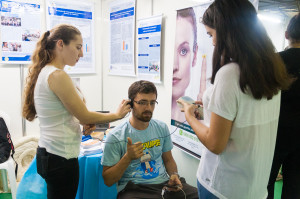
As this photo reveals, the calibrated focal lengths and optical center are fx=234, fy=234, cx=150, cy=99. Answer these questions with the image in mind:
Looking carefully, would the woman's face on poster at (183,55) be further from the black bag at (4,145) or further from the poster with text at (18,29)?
the poster with text at (18,29)

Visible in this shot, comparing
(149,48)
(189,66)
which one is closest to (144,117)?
(189,66)

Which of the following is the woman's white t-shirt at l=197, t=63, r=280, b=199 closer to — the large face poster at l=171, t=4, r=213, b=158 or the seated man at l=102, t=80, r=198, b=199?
the seated man at l=102, t=80, r=198, b=199

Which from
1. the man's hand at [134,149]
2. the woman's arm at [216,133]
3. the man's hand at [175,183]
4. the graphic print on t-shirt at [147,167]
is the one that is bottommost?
the man's hand at [175,183]

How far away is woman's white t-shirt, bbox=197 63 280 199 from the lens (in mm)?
840

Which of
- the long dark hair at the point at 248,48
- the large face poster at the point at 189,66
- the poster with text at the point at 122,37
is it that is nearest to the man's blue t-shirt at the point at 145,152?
the large face poster at the point at 189,66

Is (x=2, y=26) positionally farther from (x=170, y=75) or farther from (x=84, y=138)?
(x=170, y=75)

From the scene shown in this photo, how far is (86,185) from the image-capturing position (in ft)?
5.69

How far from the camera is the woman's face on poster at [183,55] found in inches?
80.7

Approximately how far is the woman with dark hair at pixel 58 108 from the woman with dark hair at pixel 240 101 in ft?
2.20

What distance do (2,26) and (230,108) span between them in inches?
111

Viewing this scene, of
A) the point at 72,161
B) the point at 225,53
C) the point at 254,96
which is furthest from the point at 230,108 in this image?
the point at 72,161

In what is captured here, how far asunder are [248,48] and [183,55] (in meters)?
1.33

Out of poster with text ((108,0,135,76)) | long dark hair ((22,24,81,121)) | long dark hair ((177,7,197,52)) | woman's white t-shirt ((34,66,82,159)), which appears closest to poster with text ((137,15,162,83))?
poster with text ((108,0,135,76))

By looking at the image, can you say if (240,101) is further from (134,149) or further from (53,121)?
(53,121)
